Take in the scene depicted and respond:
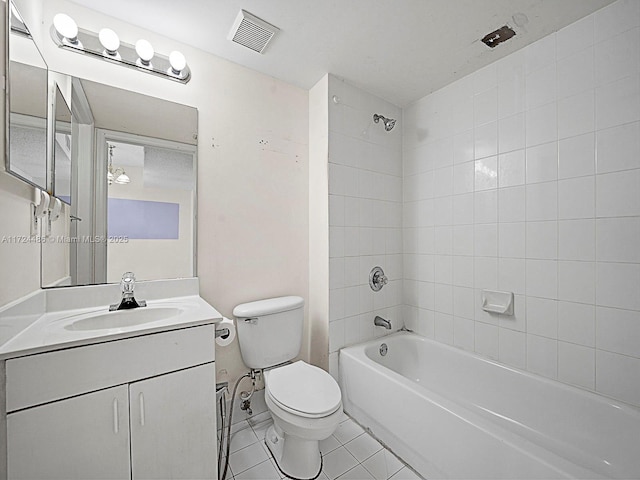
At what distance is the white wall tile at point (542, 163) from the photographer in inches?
60.1

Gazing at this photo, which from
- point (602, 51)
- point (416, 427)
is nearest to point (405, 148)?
point (602, 51)

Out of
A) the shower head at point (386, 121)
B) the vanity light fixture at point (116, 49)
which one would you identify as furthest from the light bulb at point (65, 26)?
the shower head at point (386, 121)

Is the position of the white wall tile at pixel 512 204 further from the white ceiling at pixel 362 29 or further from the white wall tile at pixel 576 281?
the white ceiling at pixel 362 29

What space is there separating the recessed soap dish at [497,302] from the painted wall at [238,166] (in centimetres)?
115

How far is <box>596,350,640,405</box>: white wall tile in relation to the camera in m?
1.28

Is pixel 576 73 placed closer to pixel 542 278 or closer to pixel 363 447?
pixel 542 278

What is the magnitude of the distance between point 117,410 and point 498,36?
2427mm

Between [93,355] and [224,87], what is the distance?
1.53 meters

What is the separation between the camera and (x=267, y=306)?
1.68 m

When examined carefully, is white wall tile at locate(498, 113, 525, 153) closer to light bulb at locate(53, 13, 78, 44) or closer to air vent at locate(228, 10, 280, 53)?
air vent at locate(228, 10, 280, 53)

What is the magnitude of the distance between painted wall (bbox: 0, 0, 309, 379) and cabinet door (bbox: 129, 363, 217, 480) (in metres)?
0.55

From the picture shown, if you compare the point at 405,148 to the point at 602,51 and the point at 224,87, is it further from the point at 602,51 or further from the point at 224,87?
the point at 224,87

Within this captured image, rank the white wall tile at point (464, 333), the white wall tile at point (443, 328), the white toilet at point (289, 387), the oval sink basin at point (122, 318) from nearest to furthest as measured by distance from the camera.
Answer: the oval sink basin at point (122, 318) < the white toilet at point (289, 387) < the white wall tile at point (464, 333) < the white wall tile at point (443, 328)

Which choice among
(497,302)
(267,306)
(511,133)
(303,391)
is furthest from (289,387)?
(511,133)
